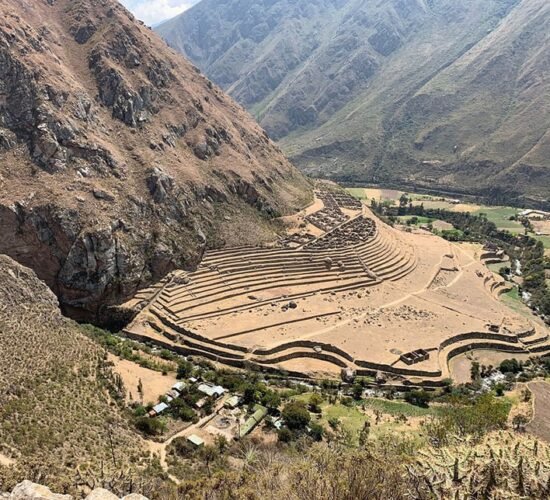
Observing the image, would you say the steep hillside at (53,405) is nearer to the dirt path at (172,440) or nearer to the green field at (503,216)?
the dirt path at (172,440)

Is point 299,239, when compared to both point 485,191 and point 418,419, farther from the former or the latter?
point 485,191

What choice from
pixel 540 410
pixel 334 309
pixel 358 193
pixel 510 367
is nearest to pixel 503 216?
pixel 358 193

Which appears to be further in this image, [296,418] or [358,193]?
[358,193]

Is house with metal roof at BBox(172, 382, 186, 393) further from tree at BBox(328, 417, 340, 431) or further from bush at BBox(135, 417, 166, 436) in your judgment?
tree at BBox(328, 417, 340, 431)

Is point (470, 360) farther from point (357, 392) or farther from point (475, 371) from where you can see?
point (357, 392)

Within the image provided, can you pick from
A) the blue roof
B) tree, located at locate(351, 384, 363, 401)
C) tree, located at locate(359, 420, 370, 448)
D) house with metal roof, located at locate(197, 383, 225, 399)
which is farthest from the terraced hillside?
the blue roof

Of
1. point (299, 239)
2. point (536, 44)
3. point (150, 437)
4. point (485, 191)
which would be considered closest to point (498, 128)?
point (485, 191)

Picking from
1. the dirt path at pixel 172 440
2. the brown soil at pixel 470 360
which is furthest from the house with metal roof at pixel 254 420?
the brown soil at pixel 470 360
